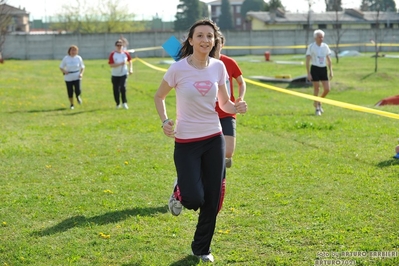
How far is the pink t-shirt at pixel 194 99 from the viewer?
5.33 meters

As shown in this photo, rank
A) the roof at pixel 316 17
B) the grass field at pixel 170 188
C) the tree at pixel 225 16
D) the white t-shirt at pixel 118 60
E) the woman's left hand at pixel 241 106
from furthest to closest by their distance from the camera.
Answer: the tree at pixel 225 16 < the roof at pixel 316 17 < the white t-shirt at pixel 118 60 < the grass field at pixel 170 188 < the woman's left hand at pixel 241 106

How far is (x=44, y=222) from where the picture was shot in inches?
269

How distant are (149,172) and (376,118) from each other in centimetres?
747

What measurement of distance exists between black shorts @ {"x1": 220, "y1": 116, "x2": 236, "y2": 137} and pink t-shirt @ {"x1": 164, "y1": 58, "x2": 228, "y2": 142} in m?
1.72

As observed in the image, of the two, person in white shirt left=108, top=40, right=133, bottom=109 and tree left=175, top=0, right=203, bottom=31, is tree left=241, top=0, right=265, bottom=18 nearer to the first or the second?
tree left=175, top=0, right=203, bottom=31

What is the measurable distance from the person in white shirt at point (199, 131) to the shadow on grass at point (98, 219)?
5.36ft

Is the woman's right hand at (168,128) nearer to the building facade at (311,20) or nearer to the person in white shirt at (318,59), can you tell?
the person in white shirt at (318,59)

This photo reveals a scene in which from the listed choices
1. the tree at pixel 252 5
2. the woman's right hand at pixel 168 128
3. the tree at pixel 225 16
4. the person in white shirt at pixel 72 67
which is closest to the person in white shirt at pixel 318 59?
the person in white shirt at pixel 72 67

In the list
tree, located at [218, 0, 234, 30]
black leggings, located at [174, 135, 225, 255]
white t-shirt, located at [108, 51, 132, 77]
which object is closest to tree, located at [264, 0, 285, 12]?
tree, located at [218, 0, 234, 30]

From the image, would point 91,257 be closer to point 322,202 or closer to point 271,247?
point 271,247

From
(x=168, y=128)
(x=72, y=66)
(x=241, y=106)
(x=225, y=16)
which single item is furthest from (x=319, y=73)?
(x=225, y=16)

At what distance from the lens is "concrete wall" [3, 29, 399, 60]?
55.1 m

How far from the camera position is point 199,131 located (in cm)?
539

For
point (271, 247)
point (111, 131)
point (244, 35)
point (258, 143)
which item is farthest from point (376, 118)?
point (244, 35)
